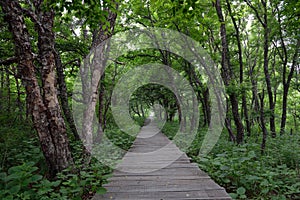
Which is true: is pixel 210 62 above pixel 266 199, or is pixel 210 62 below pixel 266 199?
above

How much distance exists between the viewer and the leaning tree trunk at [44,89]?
382 cm

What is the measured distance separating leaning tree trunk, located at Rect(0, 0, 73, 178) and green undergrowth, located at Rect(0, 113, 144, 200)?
37 centimetres

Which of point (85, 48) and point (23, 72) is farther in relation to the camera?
point (85, 48)

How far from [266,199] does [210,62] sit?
25.4ft

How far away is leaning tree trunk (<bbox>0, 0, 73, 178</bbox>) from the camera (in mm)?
3824

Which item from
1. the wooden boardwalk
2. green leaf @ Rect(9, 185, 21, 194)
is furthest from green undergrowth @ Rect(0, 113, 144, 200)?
the wooden boardwalk

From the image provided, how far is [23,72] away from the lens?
3855 mm

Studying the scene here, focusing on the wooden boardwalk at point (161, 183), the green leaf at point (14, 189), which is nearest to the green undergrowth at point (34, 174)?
the green leaf at point (14, 189)

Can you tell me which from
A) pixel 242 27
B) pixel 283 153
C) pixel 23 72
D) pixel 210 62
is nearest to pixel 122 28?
pixel 210 62

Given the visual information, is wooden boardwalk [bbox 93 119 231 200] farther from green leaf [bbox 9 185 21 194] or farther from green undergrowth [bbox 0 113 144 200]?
green leaf [bbox 9 185 21 194]

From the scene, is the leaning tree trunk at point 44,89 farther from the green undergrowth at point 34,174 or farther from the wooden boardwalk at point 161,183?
the wooden boardwalk at point 161,183

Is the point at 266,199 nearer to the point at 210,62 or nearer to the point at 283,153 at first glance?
the point at 283,153

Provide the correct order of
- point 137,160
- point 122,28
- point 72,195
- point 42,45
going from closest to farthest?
point 72,195
point 42,45
point 137,160
point 122,28

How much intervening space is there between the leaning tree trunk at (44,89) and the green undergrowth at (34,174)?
37cm
